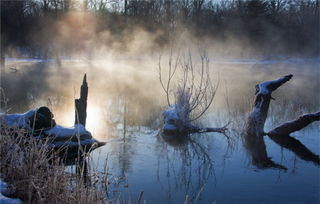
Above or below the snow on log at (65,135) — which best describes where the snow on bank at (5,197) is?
above

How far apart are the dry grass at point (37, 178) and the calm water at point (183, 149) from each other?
1.02 feet

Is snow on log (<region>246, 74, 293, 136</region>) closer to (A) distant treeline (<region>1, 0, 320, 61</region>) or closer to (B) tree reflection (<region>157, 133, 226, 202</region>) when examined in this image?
(B) tree reflection (<region>157, 133, 226, 202</region>)

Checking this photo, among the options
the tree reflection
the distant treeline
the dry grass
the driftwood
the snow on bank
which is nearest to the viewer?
the snow on bank

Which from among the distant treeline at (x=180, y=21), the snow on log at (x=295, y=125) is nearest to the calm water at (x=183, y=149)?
the snow on log at (x=295, y=125)

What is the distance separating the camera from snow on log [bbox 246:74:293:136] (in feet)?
26.4

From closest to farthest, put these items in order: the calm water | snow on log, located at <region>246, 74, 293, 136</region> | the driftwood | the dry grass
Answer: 1. the dry grass
2. the calm water
3. the driftwood
4. snow on log, located at <region>246, 74, 293, 136</region>

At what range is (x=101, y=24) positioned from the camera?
2714cm

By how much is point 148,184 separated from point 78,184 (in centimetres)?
240

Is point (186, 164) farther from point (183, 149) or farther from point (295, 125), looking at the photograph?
point (295, 125)

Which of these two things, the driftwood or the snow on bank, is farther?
the driftwood

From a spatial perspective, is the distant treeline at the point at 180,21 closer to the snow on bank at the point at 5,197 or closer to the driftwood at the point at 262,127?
the driftwood at the point at 262,127

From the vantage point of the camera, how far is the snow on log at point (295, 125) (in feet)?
25.0

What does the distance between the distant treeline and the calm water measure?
988cm

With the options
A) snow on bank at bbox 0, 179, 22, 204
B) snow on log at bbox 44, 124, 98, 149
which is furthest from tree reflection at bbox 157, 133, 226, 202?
snow on bank at bbox 0, 179, 22, 204
